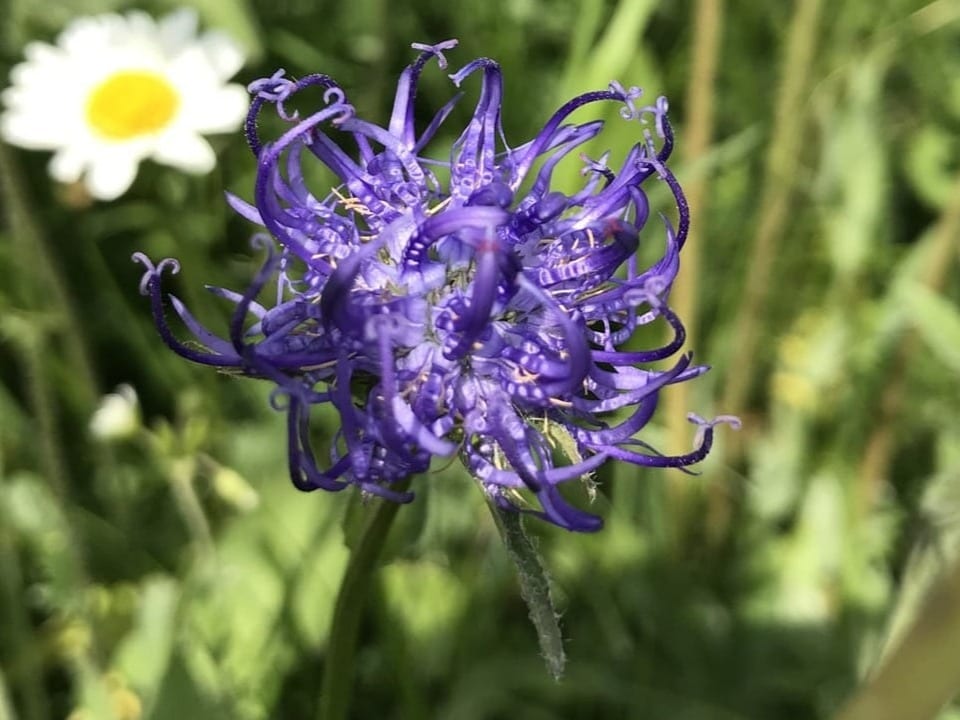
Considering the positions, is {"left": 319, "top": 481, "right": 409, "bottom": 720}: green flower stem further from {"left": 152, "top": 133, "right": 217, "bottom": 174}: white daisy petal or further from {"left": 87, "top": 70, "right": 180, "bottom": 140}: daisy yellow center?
{"left": 87, "top": 70, "right": 180, "bottom": 140}: daisy yellow center

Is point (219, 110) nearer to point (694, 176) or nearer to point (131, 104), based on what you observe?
point (131, 104)

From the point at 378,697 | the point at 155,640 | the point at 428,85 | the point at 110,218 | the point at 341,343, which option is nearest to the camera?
the point at 341,343

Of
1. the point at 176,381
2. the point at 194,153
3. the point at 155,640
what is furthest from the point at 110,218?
the point at 155,640

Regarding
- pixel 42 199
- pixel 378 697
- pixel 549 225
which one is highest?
pixel 549 225

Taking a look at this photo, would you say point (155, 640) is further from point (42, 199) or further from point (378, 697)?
point (42, 199)

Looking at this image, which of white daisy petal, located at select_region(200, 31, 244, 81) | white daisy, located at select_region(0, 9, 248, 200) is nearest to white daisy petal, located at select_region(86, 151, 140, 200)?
white daisy, located at select_region(0, 9, 248, 200)

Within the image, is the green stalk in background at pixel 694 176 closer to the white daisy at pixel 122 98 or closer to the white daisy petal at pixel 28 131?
the white daisy at pixel 122 98

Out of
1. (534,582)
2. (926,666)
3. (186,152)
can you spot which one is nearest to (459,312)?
(534,582)
